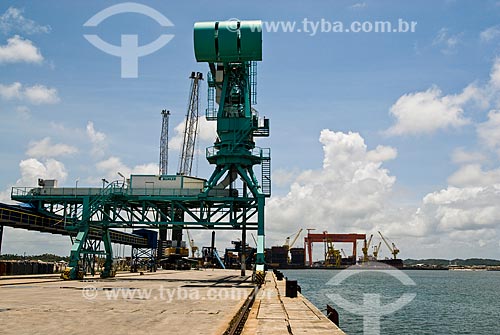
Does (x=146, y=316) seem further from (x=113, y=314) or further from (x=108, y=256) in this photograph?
(x=108, y=256)

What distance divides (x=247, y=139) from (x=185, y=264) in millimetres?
64116

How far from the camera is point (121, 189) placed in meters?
53.9

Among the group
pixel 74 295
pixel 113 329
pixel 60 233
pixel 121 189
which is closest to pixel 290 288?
pixel 74 295

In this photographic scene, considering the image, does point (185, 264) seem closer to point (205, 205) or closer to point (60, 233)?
point (60, 233)

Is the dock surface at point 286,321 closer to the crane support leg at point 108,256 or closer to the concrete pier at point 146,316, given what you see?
the concrete pier at point 146,316

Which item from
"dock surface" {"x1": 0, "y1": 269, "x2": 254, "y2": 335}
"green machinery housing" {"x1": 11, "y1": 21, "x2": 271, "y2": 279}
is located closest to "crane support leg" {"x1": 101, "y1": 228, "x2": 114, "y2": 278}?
"green machinery housing" {"x1": 11, "y1": 21, "x2": 271, "y2": 279}

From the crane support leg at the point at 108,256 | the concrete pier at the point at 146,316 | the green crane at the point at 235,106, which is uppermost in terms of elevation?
the green crane at the point at 235,106
